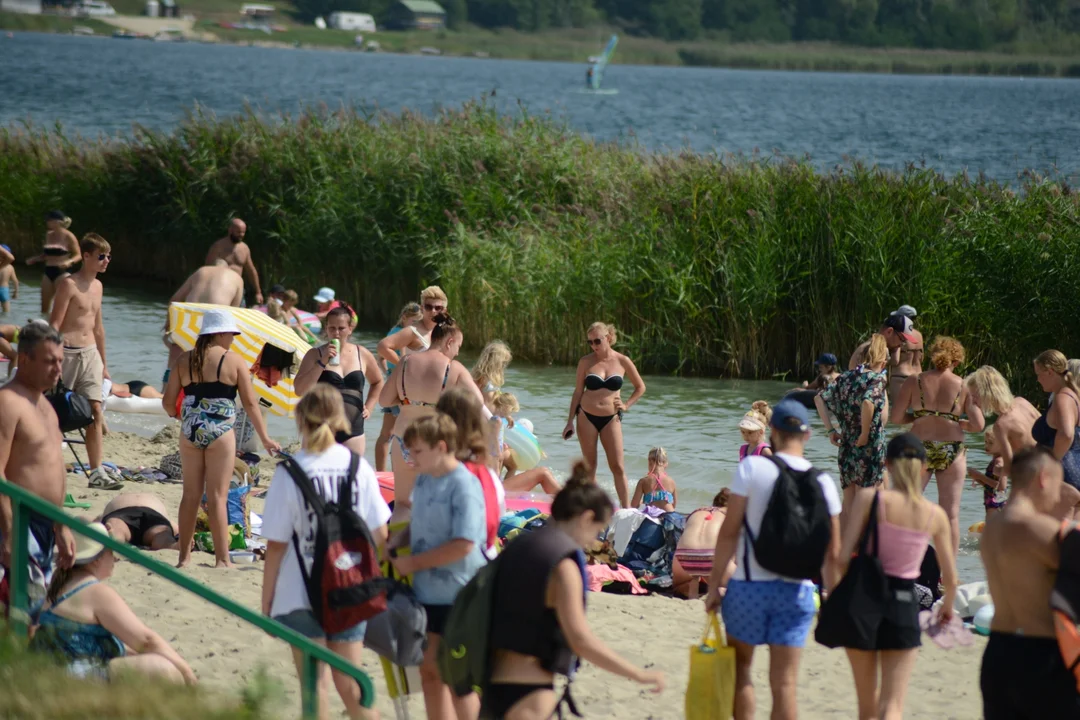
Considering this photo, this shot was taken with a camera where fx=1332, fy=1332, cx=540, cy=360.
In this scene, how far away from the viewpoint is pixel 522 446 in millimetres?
10109

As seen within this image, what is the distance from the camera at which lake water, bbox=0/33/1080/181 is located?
168ft

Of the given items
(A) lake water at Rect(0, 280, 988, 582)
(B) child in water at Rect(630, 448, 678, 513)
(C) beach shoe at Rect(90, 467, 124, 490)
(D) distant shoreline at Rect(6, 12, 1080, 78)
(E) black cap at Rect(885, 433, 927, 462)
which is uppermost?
(D) distant shoreline at Rect(6, 12, 1080, 78)

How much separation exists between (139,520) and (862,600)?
4.99 metres

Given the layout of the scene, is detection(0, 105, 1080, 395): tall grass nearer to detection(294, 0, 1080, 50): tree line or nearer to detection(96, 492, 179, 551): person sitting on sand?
detection(96, 492, 179, 551): person sitting on sand

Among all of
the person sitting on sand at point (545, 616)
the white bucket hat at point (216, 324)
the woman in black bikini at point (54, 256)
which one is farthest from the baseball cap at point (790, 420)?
the woman in black bikini at point (54, 256)

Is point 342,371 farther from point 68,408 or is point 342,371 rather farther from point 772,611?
point 772,611

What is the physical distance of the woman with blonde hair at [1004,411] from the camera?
25.8 feet

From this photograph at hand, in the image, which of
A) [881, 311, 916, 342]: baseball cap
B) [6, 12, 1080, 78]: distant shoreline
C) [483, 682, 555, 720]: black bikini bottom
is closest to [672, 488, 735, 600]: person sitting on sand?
[881, 311, 916, 342]: baseball cap

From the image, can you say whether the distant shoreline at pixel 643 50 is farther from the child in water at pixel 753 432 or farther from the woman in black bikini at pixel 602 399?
the child in water at pixel 753 432

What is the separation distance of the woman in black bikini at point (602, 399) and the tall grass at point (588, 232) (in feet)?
19.0

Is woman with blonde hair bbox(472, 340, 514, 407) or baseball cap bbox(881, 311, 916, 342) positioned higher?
baseball cap bbox(881, 311, 916, 342)

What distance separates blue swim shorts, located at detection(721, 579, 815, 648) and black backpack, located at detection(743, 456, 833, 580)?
82 millimetres

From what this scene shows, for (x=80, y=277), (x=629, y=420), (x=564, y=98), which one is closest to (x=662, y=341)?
(x=629, y=420)

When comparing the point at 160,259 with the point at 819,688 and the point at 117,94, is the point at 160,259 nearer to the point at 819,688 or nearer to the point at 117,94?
the point at 819,688
